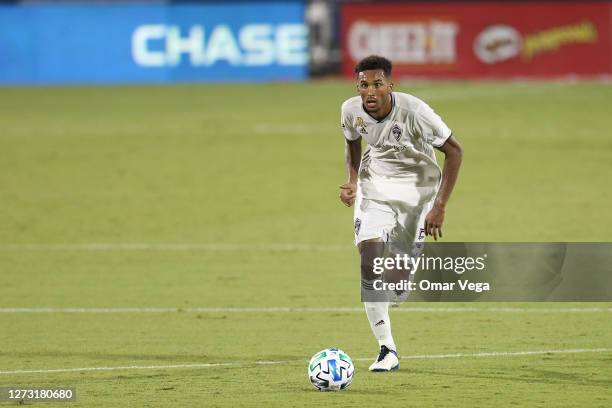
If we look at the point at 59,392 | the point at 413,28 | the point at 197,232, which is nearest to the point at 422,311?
the point at 59,392

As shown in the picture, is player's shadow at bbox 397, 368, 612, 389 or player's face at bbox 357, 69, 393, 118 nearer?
player's shadow at bbox 397, 368, 612, 389

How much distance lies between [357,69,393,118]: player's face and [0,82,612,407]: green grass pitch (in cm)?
188

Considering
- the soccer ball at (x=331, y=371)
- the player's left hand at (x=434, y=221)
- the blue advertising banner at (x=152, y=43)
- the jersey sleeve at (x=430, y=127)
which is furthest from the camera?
the blue advertising banner at (x=152, y=43)

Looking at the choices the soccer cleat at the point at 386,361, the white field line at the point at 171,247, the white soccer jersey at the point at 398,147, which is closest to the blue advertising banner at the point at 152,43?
the white field line at the point at 171,247

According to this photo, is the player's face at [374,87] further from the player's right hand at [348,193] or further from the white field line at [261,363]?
the white field line at [261,363]

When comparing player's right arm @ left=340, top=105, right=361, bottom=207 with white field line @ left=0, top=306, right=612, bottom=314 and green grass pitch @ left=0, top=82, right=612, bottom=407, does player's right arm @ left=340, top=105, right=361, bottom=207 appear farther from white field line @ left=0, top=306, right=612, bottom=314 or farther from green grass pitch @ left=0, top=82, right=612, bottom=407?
white field line @ left=0, top=306, right=612, bottom=314

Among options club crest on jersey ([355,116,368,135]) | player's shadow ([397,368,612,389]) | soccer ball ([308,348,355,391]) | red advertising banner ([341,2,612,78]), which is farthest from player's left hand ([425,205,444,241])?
red advertising banner ([341,2,612,78])

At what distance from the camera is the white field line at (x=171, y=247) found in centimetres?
1579

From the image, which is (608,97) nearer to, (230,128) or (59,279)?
(230,128)

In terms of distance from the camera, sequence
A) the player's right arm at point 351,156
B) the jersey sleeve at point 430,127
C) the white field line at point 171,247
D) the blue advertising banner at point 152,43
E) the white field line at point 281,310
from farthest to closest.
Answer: the blue advertising banner at point 152,43 → the white field line at point 171,247 → the white field line at point 281,310 → the player's right arm at point 351,156 → the jersey sleeve at point 430,127

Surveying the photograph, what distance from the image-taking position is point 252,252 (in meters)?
15.6

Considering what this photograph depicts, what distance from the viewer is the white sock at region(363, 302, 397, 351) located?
32.0ft

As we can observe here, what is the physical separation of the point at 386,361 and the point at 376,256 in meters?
0.74

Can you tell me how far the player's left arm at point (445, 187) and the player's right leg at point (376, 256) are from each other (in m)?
0.38
